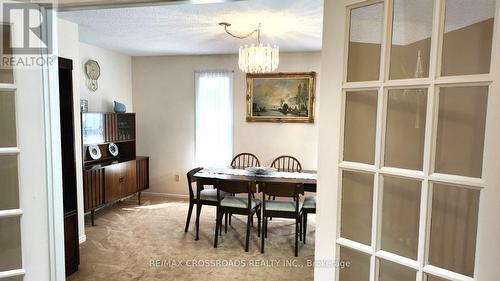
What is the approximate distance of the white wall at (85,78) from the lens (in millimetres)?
3176

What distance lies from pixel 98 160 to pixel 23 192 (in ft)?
9.83

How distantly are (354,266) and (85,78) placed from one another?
426 centimetres

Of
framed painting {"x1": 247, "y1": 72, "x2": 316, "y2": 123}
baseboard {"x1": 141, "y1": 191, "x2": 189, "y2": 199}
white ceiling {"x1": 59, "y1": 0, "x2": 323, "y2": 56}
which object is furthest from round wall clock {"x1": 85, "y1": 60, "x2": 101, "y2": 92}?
framed painting {"x1": 247, "y1": 72, "x2": 316, "y2": 123}

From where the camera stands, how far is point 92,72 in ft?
14.3

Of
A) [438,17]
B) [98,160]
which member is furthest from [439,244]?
[98,160]

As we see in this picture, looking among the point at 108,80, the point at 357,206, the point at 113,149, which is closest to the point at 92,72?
the point at 108,80

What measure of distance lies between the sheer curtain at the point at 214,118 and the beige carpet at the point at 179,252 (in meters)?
1.10

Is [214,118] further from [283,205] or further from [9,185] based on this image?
[9,185]

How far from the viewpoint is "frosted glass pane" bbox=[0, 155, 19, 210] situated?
1.44 m

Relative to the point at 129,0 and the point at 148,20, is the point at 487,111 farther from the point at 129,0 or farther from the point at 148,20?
the point at 148,20

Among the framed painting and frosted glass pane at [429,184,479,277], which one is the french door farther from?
the framed painting

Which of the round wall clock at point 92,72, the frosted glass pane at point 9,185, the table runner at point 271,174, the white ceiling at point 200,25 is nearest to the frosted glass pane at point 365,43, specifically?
the white ceiling at point 200,25

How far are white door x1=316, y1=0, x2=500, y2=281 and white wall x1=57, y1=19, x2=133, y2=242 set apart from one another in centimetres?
292

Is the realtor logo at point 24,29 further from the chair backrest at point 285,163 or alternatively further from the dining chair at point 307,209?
the chair backrest at point 285,163
